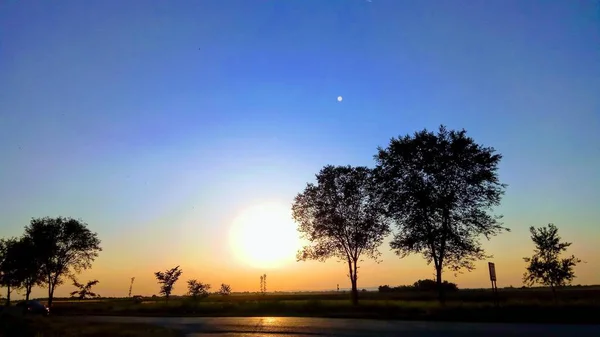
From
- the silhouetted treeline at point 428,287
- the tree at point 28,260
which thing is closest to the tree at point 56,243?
the tree at point 28,260

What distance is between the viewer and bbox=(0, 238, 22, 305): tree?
5899cm

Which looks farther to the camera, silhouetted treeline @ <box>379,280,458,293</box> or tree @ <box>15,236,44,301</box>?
silhouetted treeline @ <box>379,280,458,293</box>

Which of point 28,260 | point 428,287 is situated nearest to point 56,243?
point 28,260

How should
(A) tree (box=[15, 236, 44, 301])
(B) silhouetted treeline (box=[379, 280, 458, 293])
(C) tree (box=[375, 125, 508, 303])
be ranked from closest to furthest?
(C) tree (box=[375, 125, 508, 303]), (A) tree (box=[15, 236, 44, 301]), (B) silhouetted treeline (box=[379, 280, 458, 293])

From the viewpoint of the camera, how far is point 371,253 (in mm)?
42469

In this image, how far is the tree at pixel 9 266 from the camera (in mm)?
58991

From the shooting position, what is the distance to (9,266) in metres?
60.7

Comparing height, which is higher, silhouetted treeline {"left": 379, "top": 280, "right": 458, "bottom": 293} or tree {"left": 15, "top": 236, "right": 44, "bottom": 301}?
tree {"left": 15, "top": 236, "right": 44, "bottom": 301}

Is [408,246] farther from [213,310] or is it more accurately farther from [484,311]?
[213,310]

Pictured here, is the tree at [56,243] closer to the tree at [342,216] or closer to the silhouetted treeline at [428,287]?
the tree at [342,216]

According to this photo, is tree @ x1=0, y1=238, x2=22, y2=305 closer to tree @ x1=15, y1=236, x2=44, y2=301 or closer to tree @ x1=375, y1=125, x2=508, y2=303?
tree @ x1=15, y1=236, x2=44, y2=301

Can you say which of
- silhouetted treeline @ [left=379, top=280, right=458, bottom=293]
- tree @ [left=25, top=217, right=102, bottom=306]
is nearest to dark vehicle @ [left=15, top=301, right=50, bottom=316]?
tree @ [left=25, top=217, right=102, bottom=306]

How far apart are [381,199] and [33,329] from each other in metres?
26.9

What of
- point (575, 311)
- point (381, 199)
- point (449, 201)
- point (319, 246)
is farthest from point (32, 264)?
point (575, 311)
